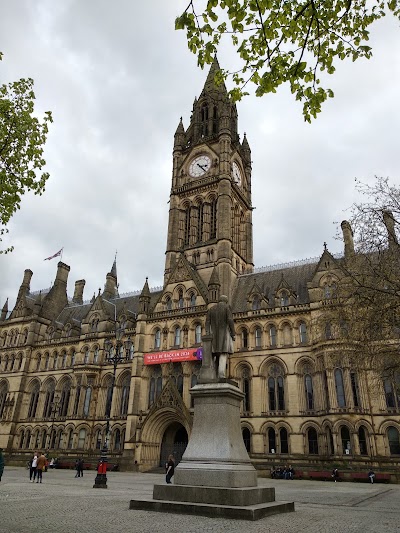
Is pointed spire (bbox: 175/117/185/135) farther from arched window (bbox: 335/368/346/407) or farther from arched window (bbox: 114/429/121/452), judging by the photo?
arched window (bbox: 335/368/346/407)

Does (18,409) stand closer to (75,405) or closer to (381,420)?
(75,405)

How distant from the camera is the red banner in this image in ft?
125

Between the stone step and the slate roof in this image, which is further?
the slate roof

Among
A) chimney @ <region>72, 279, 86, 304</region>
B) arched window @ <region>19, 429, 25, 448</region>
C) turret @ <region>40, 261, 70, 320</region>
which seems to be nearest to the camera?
arched window @ <region>19, 429, 25, 448</region>

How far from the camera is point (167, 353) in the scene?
3962 centimetres

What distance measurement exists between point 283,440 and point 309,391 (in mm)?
4551

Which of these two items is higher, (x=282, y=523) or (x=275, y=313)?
(x=275, y=313)

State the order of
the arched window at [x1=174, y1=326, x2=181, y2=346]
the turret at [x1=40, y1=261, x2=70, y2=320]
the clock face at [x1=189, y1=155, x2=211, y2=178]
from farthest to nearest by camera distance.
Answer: the turret at [x1=40, y1=261, x2=70, y2=320], the clock face at [x1=189, y1=155, x2=211, y2=178], the arched window at [x1=174, y1=326, x2=181, y2=346]

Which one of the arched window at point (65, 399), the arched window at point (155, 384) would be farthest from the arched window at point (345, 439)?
the arched window at point (65, 399)

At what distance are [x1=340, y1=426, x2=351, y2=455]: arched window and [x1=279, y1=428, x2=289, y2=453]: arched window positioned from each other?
4.76 m

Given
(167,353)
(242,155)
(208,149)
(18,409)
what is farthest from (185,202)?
(18,409)

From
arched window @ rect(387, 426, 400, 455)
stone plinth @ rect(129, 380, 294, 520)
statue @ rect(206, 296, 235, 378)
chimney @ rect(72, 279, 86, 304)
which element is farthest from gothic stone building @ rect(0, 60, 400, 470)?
stone plinth @ rect(129, 380, 294, 520)

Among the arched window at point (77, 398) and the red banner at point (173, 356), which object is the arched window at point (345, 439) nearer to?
the red banner at point (173, 356)

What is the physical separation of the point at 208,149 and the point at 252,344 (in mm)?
27490
